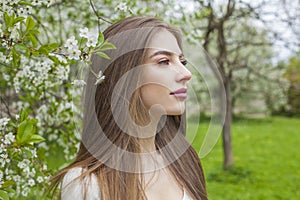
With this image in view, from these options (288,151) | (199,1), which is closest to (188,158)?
(199,1)

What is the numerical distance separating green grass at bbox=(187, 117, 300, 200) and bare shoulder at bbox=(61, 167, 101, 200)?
114 inches


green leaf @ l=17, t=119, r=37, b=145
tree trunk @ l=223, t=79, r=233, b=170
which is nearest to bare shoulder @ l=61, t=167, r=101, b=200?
green leaf @ l=17, t=119, r=37, b=145

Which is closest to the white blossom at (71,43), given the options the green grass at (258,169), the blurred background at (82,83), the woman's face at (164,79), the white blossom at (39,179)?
the blurred background at (82,83)

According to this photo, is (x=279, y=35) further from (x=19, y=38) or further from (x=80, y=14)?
(x=19, y=38)

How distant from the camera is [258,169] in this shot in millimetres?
7387

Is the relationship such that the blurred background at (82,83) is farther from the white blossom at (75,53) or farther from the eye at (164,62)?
the eye at (164,62)

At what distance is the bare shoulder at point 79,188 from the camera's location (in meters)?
1.46

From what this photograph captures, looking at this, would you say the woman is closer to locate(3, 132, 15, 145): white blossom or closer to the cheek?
the cheek

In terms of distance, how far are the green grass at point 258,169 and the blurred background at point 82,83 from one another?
0.01 metres

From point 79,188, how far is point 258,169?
6.29 metres

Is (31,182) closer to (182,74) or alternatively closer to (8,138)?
(8,138)

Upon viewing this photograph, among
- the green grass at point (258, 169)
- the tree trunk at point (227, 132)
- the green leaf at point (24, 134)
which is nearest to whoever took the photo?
the green leaf at point (24, 134)

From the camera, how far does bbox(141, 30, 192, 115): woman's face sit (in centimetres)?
148

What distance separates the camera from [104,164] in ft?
5.03
